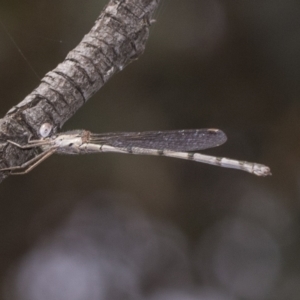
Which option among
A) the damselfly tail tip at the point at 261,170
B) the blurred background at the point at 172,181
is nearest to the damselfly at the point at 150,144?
the damselfly tail tip at the point at 261,170

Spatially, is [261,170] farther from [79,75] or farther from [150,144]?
[79,75]

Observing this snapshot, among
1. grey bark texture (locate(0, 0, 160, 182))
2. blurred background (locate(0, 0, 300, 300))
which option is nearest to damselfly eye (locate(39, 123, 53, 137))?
grey bark texture (locate(0, 0, 160, 182))

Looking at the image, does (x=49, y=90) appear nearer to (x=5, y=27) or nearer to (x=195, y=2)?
(x=5, y=27)

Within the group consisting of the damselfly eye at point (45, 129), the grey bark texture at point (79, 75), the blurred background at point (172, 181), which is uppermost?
the grey bark texture at point (79, 75)

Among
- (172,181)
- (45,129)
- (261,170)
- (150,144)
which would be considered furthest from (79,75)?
(172,181)

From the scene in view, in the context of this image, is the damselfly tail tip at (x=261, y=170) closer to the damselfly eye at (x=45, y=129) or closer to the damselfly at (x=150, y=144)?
the damselfly at (x=150, y=144)
